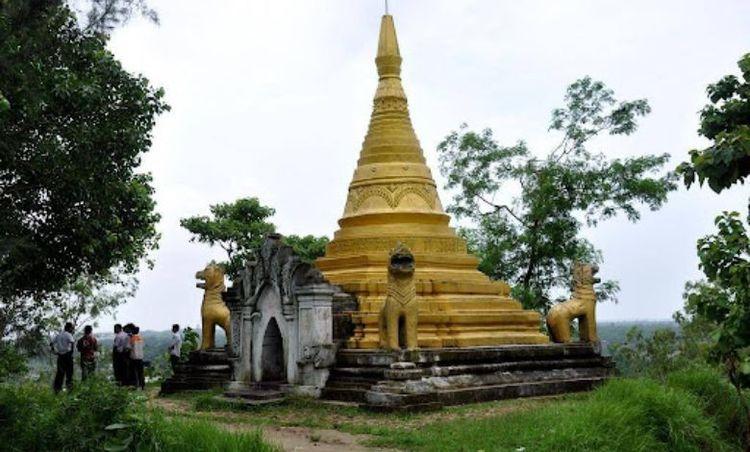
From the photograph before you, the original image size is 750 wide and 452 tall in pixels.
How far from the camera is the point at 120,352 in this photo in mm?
16984

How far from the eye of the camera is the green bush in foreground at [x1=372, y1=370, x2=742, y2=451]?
892 cm

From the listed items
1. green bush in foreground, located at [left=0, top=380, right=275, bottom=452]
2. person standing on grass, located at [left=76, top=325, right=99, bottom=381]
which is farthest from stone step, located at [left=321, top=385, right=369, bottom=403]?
person standing on grass, located at [left=76, top=325, right=99, bottom=381]

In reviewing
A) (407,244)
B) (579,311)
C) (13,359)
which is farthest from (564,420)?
(13,359)

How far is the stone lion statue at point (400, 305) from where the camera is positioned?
13609mm

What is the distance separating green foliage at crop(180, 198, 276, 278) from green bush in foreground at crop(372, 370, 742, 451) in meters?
16.8

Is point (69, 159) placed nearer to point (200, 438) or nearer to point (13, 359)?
point (200, 438)

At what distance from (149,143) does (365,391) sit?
6.12 metres

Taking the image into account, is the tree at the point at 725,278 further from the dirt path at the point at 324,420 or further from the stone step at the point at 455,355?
the stone step at the point at 455,355

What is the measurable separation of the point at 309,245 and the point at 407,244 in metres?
12.5

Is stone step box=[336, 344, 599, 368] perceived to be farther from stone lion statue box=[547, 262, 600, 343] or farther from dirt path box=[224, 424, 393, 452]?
dirt path box=[224, 424, 393, 452]

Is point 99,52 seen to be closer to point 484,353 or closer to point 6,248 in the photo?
point 6,248

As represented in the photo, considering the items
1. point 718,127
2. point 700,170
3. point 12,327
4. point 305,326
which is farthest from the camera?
point 12,327

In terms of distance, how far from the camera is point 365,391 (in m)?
12.9

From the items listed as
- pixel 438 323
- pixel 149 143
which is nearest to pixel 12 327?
pixel 149 143
